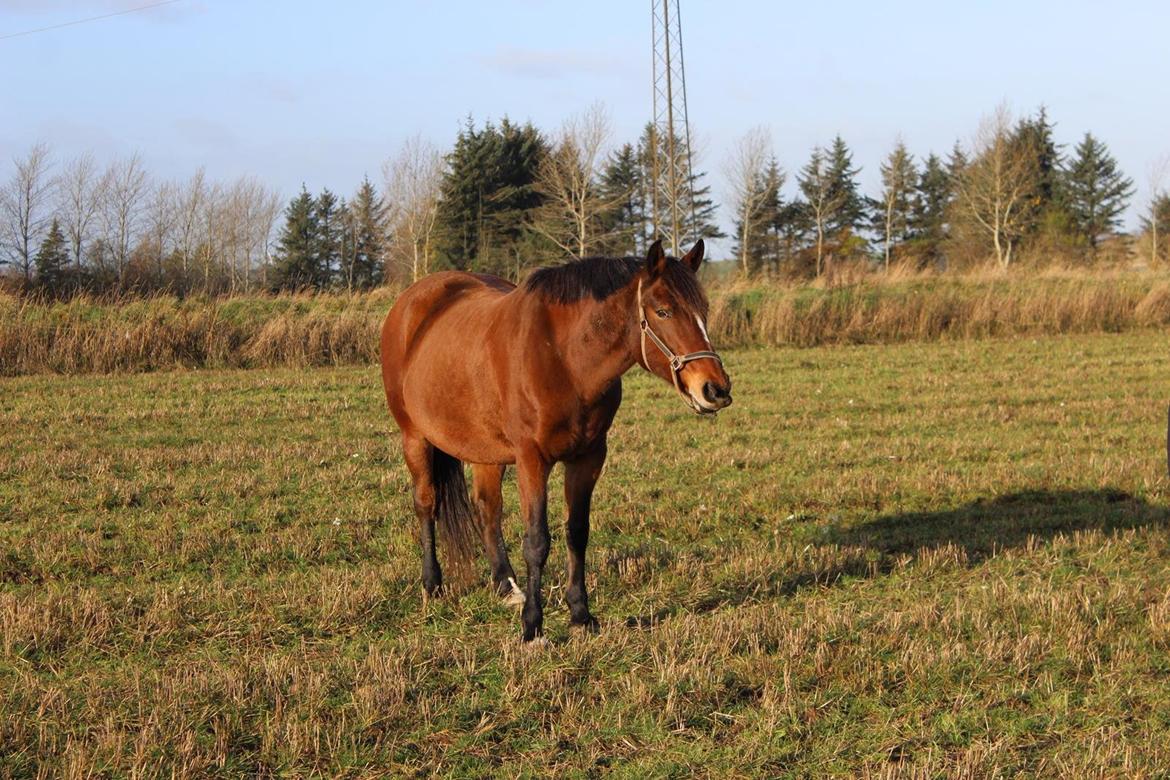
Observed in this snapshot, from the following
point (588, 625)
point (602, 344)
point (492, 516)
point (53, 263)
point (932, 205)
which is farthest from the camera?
point (932, 205)

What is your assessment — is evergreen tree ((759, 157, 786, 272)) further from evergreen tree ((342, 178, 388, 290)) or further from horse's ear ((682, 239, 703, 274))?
horse's ear ((682, 239, 703, 274))

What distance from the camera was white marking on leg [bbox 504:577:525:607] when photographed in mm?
6695

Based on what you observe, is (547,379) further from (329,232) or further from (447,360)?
(329,232)

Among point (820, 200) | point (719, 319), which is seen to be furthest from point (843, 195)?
point (719, 319)

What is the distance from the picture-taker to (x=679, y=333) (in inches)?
217

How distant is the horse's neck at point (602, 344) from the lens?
19.1 ft

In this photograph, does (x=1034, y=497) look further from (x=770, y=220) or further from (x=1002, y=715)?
(x=770, y=220)

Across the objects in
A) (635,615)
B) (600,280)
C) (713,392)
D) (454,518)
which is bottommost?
(635,615)

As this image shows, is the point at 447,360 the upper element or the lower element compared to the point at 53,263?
lower

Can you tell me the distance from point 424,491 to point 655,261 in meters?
2.67

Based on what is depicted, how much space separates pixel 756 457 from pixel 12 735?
27.3 feet

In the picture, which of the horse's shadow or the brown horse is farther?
the horse's shadow

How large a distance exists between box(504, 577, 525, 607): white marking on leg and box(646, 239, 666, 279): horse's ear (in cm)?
227

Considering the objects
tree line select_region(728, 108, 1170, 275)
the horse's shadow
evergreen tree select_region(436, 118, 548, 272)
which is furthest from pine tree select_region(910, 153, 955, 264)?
the horse's shadow
